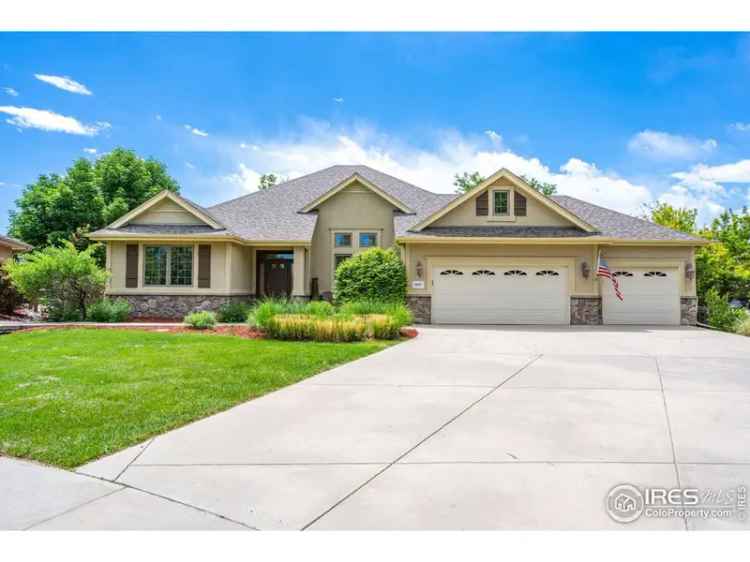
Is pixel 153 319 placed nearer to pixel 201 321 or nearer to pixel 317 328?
pixel 201 321

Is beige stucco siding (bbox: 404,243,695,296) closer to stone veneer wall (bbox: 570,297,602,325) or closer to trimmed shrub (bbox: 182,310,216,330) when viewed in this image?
stone veneer wall (bbox: 570,297,602,325)

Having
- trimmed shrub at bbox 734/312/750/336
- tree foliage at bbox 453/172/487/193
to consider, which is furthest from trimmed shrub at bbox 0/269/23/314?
tree foliage at bbox 453/172/487/193

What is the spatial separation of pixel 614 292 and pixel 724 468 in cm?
1474

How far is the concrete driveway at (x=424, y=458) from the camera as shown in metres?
2.82

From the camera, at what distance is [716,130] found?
16688 millimetres

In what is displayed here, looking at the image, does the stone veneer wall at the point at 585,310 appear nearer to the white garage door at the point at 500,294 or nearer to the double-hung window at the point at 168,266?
the white garage door at the point at 500,294

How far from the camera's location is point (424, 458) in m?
3.77

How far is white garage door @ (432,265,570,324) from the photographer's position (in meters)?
16.8

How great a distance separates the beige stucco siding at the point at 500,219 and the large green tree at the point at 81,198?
73.5ft

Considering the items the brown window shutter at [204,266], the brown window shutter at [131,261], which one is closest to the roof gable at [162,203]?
the brown window shutter at [204,266]

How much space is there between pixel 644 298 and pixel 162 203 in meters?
18.3

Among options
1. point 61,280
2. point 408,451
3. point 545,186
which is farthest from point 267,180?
point 408,451

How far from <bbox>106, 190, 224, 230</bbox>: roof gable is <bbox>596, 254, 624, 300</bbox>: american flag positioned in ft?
45.0
